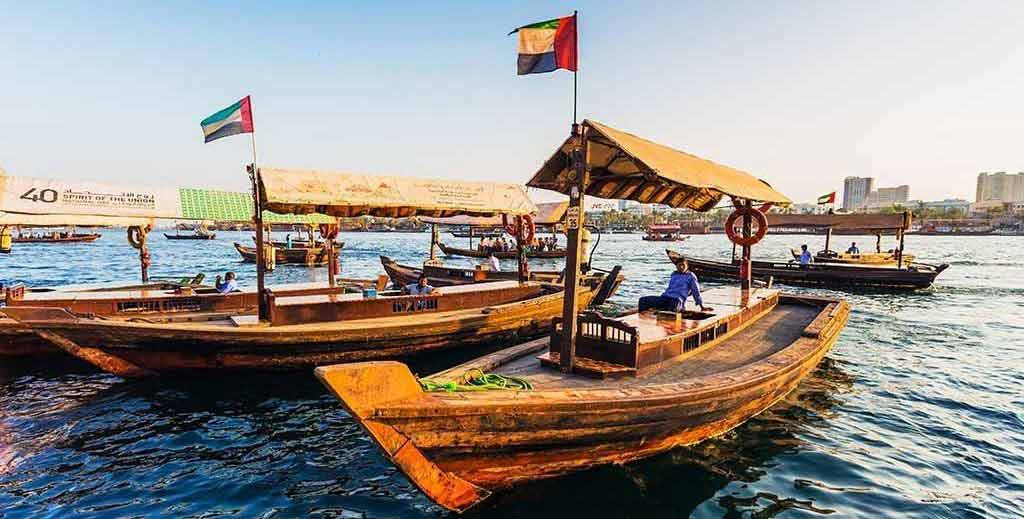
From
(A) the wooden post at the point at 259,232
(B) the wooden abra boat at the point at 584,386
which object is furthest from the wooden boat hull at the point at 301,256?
(B) the wooden abra boat at the point at 584,386

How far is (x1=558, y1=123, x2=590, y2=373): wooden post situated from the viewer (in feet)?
21.3

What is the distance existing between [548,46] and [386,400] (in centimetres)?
542

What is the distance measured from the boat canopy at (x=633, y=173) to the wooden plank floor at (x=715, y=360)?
8.57 feet

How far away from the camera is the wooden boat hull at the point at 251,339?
8883mm

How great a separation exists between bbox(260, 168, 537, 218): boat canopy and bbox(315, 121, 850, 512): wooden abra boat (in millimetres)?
4675

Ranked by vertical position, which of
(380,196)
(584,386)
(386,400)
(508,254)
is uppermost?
(380,196)

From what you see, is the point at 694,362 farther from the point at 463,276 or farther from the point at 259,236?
the point at 463,276

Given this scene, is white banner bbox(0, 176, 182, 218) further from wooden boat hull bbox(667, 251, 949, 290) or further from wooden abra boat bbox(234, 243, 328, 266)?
wooden abra boat bbox(234, 243, 328, 266)

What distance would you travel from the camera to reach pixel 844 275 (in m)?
26.0

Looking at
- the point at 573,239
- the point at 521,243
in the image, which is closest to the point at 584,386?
the point at 573,239

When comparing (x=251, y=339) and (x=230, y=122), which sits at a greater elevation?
(x=230, y=122)

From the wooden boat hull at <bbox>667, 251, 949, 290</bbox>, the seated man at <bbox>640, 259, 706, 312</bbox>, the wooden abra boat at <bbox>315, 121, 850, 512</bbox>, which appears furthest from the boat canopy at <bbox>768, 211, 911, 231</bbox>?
the wooden abra boat at <bbox>315, 121, 850, 512</bbox>

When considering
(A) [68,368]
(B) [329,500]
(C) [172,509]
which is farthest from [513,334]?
(A) [68,368]

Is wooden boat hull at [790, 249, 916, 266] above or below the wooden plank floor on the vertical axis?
above
